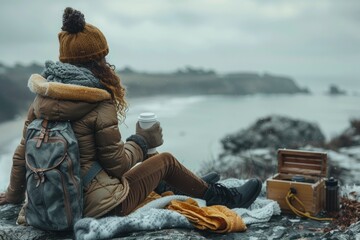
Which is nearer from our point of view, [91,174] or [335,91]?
[91,174]

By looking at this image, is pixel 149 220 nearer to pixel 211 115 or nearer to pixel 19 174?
pixel 19 174

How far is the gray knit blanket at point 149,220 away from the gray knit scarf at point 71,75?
1124 millimetres

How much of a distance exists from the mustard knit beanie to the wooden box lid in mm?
2728

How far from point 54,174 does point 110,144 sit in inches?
19.9

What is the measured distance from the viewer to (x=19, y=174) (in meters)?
5.11

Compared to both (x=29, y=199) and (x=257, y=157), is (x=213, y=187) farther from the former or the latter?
(x=257, y=157)

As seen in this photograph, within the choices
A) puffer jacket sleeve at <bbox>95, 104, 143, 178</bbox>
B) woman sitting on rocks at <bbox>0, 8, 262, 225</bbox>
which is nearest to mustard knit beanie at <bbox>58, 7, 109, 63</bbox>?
woman sitting on rocks at <bbox>0, 8, 262, 225</bbox>

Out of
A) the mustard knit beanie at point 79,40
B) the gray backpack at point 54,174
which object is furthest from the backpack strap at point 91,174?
the mustard knit beanie at point 79,40

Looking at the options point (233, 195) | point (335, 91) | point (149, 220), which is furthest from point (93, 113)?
point (335, 91)

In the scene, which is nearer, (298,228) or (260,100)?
(298,228)

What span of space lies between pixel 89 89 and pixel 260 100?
54750 millimetres

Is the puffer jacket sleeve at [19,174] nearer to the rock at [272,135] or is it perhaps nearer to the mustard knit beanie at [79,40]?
the mustard knit beanie at [79,40]

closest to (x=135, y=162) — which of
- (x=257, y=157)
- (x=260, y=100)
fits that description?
(x=257, y=157)

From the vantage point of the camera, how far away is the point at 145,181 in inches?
201
